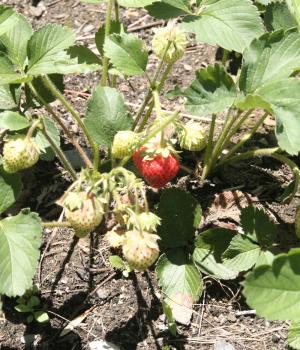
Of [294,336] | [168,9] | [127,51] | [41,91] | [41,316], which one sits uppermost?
[168,9]

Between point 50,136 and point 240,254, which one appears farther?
point 50,136

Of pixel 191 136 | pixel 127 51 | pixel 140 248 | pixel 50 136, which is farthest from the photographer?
pixel 50 136

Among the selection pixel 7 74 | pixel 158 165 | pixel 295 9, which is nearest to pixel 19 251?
pixel 158 165

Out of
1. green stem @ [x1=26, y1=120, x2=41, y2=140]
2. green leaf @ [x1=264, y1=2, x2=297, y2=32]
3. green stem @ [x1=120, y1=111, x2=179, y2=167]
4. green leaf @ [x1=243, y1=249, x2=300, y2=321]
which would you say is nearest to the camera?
green leaf @ [x1=243, y1=249, x2=300, y2=321]

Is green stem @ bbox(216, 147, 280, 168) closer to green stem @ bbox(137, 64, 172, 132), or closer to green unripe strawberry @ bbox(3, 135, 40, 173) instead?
green stem @ bbox(137, 64, 172, 132)

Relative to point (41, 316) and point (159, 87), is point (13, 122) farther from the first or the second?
point (41, 316)

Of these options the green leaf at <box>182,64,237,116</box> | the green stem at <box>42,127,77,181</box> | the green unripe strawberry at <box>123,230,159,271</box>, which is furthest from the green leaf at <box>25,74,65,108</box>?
the green unripe strawberry at <box>123,230,159,271</box>
